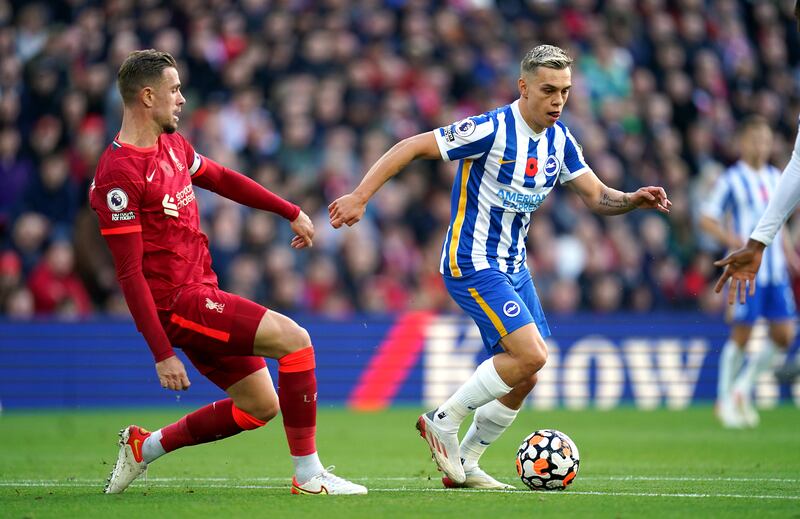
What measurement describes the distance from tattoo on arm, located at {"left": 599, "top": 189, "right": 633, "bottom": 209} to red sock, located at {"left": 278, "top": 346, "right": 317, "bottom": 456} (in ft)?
7.11

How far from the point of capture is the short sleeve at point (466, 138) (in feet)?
23.6

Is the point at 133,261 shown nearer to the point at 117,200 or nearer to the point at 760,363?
the point at 117,200

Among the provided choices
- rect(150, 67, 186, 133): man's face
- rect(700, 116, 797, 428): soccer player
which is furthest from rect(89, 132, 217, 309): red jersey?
rect(700, 116, 797, 428): soccer player

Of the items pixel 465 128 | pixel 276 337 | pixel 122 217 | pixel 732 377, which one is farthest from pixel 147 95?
pixel 732 377

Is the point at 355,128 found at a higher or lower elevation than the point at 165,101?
higher

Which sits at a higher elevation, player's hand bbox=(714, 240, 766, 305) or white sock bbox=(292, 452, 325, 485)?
player's hand bbox=(714, 240, 766, 305)

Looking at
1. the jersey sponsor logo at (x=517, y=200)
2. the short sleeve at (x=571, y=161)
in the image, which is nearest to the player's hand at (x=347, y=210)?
the jersey sponsor logo at (x=517, y=200)

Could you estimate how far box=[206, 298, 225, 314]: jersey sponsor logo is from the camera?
260 inches

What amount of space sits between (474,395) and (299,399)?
1.08 metres

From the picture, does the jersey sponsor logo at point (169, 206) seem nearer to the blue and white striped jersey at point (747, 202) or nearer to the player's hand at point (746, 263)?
the player's hand at point (746, 263)

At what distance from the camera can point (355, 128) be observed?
17188 mm

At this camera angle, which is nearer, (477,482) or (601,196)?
(477,482)

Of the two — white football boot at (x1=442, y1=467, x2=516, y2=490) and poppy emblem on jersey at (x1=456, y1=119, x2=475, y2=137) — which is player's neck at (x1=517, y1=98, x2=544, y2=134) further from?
white football boot at (x1=442, y1=467, x2=516, y2=490)

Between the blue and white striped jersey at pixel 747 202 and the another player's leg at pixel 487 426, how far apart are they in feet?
19.9
